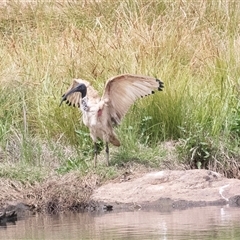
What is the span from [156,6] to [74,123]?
397 cm

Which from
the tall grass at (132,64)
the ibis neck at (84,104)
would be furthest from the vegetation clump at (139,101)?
the ibis neck at (84,104)

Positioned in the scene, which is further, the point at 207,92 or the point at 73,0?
the point at 73,0

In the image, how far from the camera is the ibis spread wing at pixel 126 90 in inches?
381

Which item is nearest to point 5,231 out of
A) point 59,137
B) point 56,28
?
point 59,137

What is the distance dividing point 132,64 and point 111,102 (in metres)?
1.76

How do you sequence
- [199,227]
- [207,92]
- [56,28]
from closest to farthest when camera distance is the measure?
[199,227] < [207,92] < [56,28]

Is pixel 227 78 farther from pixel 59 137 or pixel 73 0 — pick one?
pixel 73 0

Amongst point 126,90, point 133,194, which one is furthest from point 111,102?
point 133,194

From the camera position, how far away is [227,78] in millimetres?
11305

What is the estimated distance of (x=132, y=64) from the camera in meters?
11.5

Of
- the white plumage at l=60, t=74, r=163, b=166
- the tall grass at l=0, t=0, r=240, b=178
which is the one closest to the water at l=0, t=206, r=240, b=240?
the white plumage at l=60, t=74, r=163, b=166

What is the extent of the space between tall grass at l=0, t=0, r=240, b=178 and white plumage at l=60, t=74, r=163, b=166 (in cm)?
56

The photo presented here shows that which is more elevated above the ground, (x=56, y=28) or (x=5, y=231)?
(x=56, y=28)

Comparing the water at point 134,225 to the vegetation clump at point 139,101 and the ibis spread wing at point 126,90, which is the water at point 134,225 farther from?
the ibis spread wing at point 126,90
